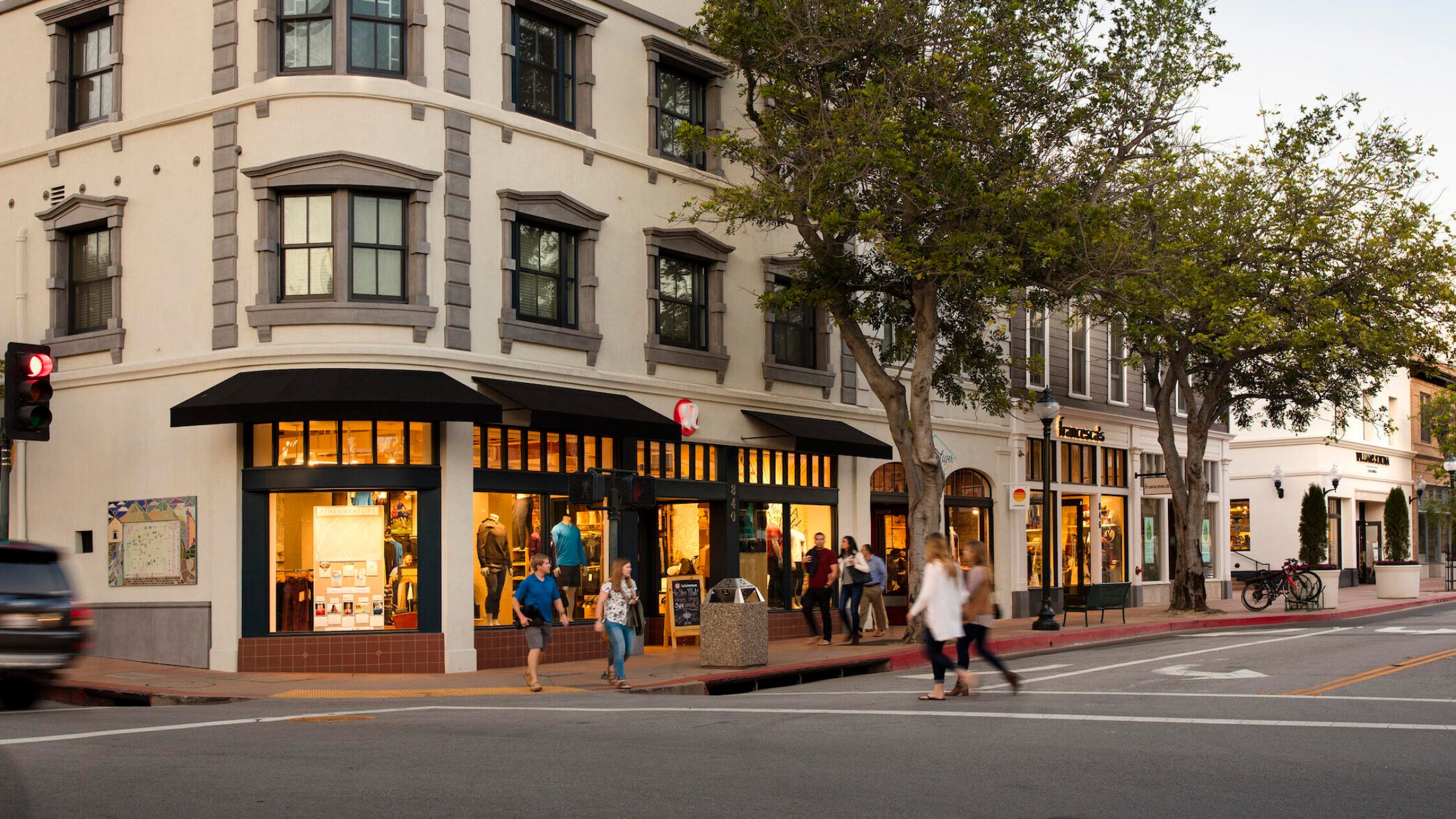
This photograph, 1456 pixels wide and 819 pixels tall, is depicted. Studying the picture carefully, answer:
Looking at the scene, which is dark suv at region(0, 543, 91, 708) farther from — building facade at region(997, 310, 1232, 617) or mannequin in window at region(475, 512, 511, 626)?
building facade at region(997, 310, 1232, 617)

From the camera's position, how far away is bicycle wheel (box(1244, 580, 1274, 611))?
33.0 meters

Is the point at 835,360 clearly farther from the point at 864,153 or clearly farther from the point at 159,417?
the point at 159,417

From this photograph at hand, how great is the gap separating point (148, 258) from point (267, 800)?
1450 cm

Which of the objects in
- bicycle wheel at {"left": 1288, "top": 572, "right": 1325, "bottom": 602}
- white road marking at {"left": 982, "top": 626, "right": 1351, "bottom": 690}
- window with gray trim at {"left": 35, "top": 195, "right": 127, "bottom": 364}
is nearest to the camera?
white road marking at {"left": 982, "top": 626, "right": 1351, "bottom": 690}

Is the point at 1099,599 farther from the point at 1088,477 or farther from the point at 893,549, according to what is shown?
the point at 1088,477

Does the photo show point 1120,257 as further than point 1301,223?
No

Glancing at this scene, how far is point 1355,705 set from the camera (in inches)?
526

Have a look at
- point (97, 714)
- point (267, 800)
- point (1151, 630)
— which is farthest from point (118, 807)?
point (1151, 630)

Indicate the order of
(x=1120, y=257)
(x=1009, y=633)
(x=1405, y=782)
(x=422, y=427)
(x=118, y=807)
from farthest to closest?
(x=1009, y=633) → (x=1120, y=257) → (x=422, y=427) → (x=1405, y=782) → (x=118, y=807)

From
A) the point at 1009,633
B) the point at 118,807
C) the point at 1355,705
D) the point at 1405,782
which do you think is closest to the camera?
the point at 118,807

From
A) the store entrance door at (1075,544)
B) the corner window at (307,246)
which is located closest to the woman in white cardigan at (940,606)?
the corner window at (307,246)

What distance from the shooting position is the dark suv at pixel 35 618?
12906mm

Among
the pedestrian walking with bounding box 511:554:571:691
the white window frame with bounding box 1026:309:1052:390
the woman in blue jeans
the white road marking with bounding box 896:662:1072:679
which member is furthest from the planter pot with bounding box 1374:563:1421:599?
the pedestrian walking with bounding box 511:554:571:691

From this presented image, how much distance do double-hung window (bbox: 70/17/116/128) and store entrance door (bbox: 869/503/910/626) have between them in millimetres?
15963
